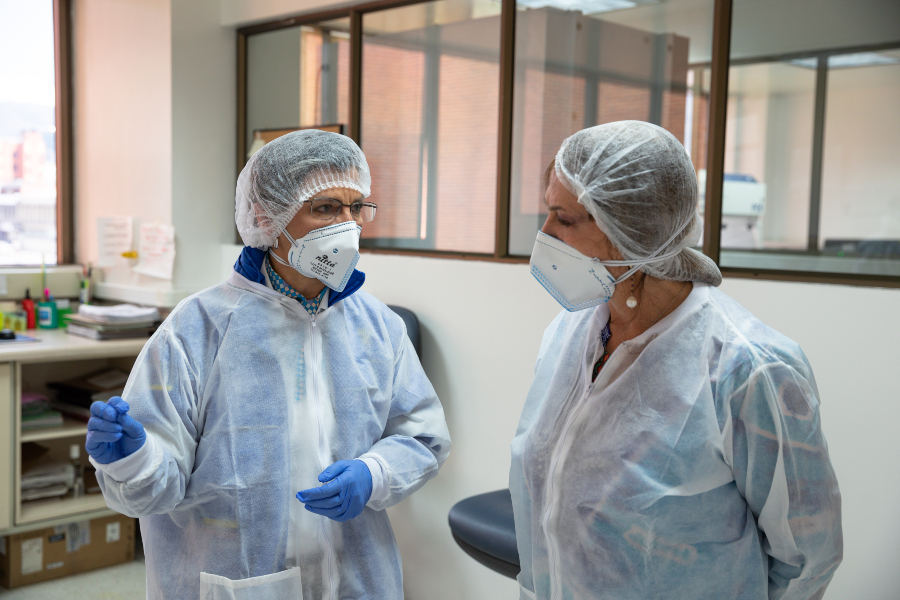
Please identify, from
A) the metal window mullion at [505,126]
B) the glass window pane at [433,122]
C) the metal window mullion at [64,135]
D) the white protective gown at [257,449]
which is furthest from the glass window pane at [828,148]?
the metal window mullion at [64,135]

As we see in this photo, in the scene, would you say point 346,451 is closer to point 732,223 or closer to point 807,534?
point 807,534

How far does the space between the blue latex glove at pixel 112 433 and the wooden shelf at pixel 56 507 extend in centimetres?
194

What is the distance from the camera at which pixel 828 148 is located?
2482mm

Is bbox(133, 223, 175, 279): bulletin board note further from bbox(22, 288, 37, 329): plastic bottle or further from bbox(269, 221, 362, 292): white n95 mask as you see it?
bbox(269, 221, 362, 292): white n95 mask

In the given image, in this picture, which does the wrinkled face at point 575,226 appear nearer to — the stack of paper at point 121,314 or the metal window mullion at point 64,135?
the stack of paper at point 121,314

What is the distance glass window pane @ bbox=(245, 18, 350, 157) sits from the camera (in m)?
3.01

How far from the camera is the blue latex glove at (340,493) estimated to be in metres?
1.32

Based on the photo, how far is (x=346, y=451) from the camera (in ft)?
4.75

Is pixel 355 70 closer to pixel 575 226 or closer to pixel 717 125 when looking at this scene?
pixel 717 125

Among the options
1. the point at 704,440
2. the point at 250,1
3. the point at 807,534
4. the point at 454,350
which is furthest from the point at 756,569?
the point at 250,1

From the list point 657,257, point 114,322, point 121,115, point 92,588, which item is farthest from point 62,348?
point 657,257

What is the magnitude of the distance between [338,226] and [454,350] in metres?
1.19

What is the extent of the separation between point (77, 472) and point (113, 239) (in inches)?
41.6

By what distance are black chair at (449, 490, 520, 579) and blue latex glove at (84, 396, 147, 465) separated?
108 centimetres
